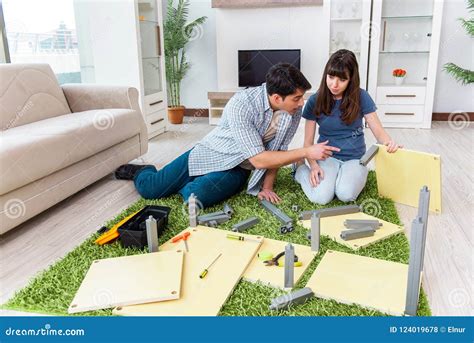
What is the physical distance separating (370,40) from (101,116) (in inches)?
107

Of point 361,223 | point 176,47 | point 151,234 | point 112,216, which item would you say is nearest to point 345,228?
point 361,223

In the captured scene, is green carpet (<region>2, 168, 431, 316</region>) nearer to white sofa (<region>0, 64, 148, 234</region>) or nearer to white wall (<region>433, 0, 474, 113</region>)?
white sofa (<region>0, 64, 148, 234</region>)

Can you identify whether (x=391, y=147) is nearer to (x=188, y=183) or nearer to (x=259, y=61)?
(x=188, y=183)

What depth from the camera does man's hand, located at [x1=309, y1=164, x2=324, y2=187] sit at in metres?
2.13

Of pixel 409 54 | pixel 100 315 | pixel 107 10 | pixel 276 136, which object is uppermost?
pixel 107 10

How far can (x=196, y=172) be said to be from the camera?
2201 mm

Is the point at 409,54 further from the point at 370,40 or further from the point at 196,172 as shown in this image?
the point at 196,172

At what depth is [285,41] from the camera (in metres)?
4.42

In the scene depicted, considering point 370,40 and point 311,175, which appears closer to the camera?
point 311,175

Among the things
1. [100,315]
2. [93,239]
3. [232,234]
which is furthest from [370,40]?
[100,315]

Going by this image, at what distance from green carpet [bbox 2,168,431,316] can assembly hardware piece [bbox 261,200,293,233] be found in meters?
0.03

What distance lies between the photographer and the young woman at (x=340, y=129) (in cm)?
204

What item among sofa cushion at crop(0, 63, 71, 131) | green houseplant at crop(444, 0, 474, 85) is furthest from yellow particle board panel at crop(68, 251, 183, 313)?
green houseplant at crop(444, 0, 474, 85)

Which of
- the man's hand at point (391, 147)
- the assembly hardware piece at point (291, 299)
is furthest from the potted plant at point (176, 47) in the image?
the assembly hardware piece at point (291, 299)
